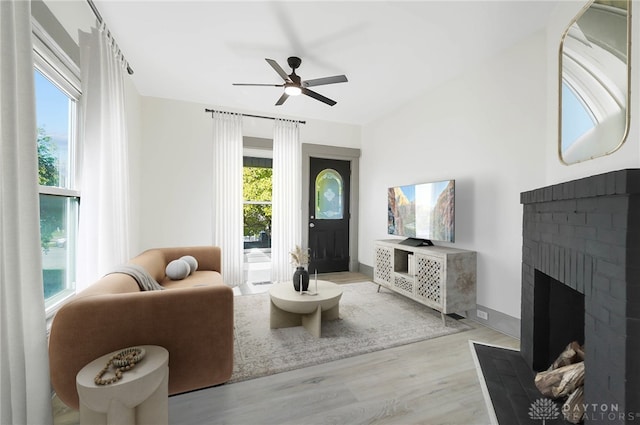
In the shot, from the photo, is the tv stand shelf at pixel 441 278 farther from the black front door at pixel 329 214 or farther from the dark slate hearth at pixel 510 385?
the black front door at pixel 329 214

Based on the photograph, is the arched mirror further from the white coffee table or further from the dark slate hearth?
the white coffee table

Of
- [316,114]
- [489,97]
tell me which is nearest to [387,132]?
[316,114]

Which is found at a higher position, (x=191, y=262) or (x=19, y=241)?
(x=19, y=241)

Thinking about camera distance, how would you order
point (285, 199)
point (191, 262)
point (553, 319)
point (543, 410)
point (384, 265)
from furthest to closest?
point (285, 199)
point (384, 265)
point (191, 262)
point (553, 319)
point (543, 410)

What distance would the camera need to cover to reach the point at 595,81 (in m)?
1.47

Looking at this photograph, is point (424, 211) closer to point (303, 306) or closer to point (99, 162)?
point (303, 306)

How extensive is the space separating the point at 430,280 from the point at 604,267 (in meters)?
1.96

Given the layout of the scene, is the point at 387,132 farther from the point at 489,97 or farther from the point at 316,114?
the point at 489,97

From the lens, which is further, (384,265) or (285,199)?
(285,199)

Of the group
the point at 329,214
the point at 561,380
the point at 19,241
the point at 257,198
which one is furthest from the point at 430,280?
the point at 257,198

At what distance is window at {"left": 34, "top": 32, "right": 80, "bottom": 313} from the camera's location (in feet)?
6.21

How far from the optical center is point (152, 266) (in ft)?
Answer: 8.70

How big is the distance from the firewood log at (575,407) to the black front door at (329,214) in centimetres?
386

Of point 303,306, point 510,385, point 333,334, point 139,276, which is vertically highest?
point 139,276
